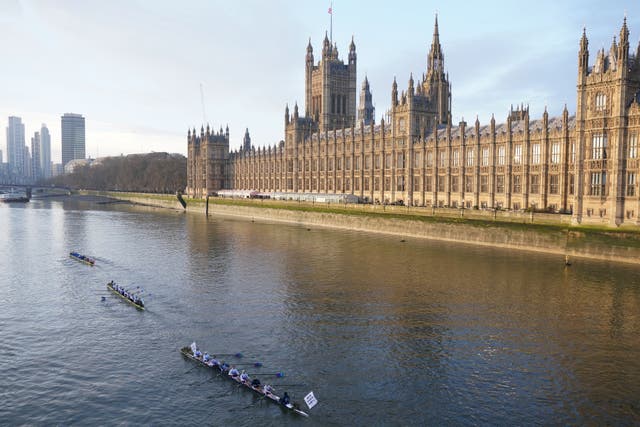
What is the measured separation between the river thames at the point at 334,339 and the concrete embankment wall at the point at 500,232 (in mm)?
3371

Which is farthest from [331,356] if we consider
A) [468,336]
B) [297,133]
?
[297,133]

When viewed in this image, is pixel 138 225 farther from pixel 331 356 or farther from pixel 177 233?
pixel 331 356

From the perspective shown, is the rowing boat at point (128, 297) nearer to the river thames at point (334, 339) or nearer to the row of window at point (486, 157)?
the river thames at point (334, 339)

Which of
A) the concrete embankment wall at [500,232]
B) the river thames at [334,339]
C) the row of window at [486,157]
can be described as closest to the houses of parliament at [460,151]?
the row of window at [486,157]

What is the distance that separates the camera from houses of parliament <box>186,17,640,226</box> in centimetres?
6575

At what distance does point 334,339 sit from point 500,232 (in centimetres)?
4650

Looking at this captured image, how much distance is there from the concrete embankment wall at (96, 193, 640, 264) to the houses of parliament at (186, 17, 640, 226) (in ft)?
16.7

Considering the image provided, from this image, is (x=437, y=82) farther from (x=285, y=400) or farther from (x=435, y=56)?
(x=285, y=400)

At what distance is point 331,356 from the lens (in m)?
32.6

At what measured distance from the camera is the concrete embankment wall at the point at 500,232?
61.1 meters

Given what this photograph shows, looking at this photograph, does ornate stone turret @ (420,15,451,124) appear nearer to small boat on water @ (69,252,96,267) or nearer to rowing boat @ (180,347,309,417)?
small boat on water @ (69,252,96,267)

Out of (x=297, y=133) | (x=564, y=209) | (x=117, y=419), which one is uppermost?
(x=297, y=133)

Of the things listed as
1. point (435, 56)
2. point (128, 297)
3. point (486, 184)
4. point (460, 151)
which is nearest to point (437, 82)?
point (435, 56)

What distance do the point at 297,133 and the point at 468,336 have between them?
140 metres
